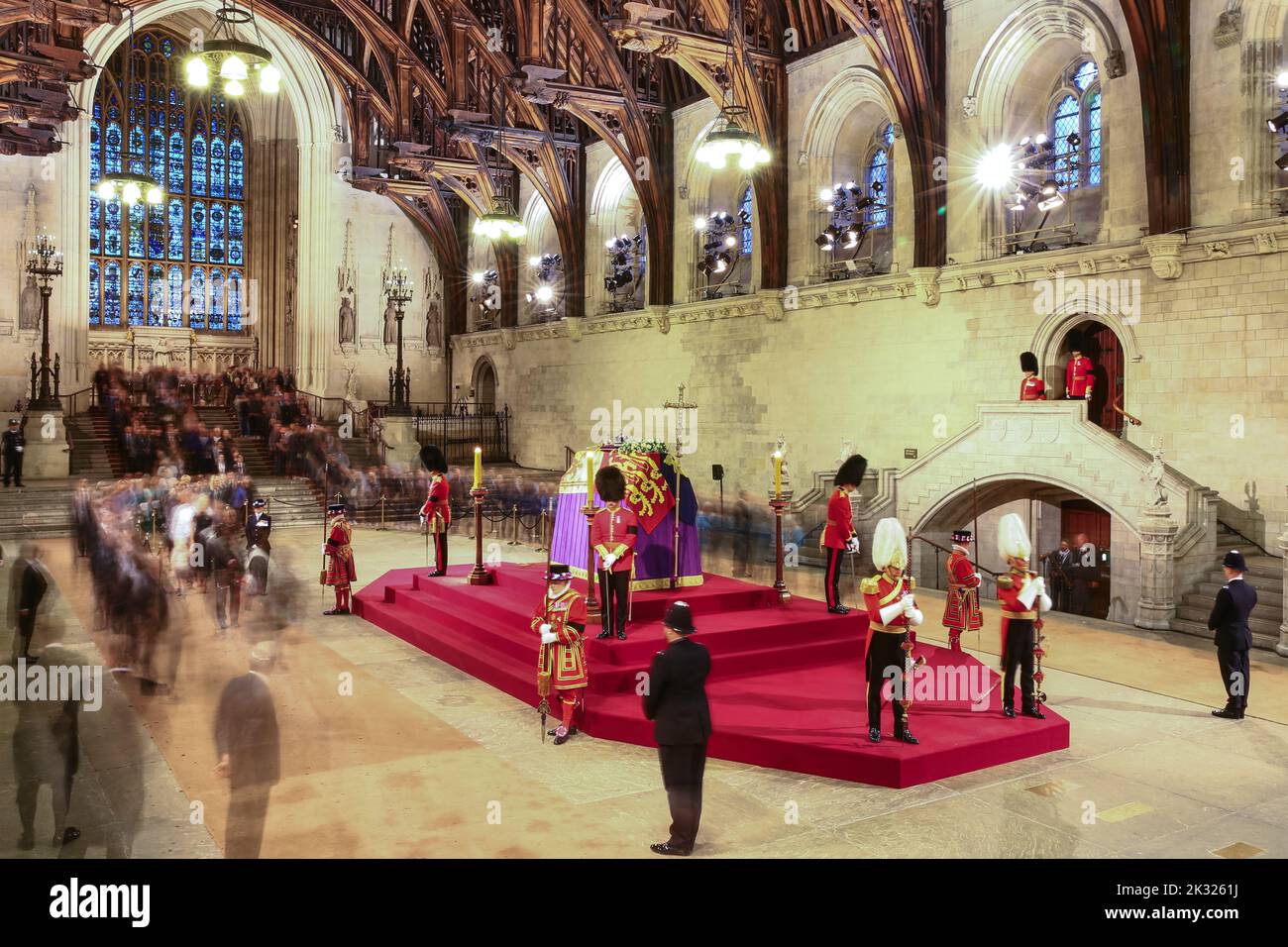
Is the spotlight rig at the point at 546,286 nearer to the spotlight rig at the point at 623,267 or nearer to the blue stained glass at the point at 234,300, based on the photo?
the spotlight rig at the point at 623,267

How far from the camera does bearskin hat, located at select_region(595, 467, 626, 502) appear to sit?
870 cm

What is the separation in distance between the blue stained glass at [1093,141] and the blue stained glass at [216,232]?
91.4 feet

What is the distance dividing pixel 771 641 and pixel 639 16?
12573mm

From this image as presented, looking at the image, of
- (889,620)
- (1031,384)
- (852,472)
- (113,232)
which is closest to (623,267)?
(1031,384)

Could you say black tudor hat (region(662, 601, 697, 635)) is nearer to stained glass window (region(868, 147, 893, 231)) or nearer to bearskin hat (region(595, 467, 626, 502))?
bearskin hat (region(595, 467, 626, 502))

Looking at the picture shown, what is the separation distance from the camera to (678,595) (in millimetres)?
10125

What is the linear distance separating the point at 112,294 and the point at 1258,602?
32.5 m

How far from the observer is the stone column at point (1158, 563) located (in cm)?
1235

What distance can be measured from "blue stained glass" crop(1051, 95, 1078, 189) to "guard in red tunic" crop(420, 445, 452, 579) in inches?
433

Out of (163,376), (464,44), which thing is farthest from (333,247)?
(464,44)

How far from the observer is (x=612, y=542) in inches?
343

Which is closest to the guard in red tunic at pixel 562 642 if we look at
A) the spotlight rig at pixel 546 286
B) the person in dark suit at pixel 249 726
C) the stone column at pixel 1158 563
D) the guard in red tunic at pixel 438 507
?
the person in dark suit at pixel 249 726

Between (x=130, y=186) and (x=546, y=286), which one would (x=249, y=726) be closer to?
(x=130, y=186)

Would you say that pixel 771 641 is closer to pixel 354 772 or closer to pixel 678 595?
pixel 678 595
